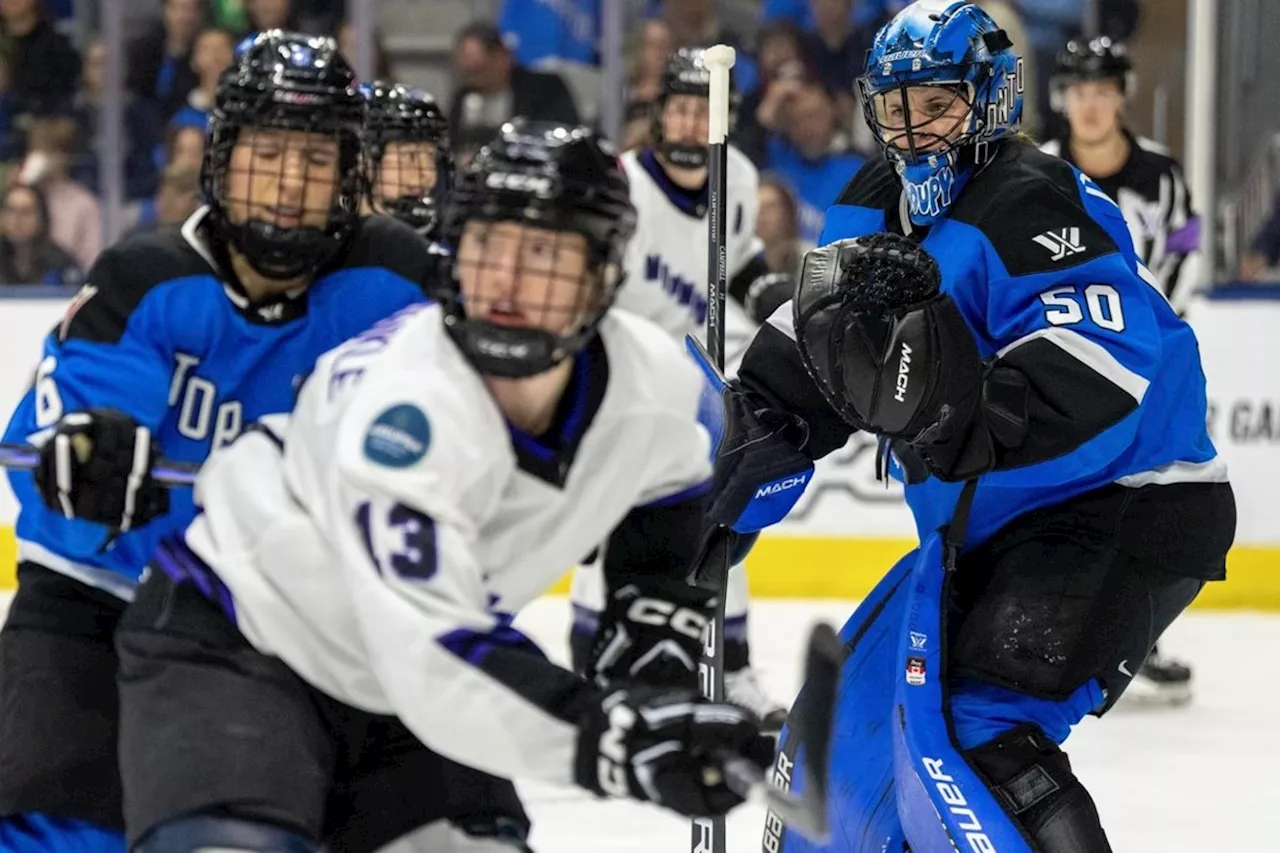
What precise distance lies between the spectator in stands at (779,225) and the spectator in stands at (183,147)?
1.65m

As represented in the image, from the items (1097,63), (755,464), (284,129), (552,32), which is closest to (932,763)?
(755,464)

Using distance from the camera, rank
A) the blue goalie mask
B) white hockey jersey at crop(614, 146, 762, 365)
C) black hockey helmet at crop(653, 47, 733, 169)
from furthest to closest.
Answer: white hockey jersey at crop(614, 146, 762, 365) → black hockey helmet at crop(653, 47, 733, 169) → the blue goalie mask

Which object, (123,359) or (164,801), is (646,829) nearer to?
(123,359)

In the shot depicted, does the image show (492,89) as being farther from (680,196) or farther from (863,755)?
(863,755)

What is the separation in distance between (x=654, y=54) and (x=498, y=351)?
441 cm

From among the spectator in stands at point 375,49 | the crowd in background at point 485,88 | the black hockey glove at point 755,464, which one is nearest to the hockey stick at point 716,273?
the black hockey glove at point 755,464

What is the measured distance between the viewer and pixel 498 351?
171 centimetres

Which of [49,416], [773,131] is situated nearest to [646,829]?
[49,416]

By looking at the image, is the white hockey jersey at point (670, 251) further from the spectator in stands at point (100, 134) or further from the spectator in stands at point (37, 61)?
the spectator in stands at point (37, 61)

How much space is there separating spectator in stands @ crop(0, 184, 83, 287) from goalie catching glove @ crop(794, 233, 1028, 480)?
13.6 feet

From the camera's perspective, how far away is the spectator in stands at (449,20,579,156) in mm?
6117

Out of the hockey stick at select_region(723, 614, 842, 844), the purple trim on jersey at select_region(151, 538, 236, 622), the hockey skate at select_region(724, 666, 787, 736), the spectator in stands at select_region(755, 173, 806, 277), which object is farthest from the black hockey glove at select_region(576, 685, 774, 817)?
the spectator in stands at select_region(755, 173, 806, 277)

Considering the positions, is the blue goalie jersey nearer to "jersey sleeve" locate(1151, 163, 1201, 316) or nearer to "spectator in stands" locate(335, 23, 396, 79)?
"jersey sleeve" locate(1151, 163, 1201, 316)

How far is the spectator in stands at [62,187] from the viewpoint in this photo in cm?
609
